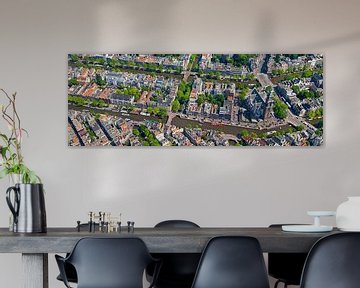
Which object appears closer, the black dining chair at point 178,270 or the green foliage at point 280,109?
the black dining chair at point 178,270

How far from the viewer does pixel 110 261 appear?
3.62 metres

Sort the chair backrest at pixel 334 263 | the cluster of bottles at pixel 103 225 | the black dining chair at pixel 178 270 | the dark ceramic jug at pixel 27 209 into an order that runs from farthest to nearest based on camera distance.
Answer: the black dining chair at pixel 178 270
the cluster of bottles at pixel 103 225
the dark ceramic jug at pixel 27 209
the chair backrest at pixel 334 263

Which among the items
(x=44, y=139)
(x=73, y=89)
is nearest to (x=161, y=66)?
(x=73, y=89)

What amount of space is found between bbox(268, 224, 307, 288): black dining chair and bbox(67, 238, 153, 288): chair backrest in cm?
141

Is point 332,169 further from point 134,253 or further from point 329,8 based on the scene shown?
point 134,253

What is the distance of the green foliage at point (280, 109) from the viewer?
6.00 meters

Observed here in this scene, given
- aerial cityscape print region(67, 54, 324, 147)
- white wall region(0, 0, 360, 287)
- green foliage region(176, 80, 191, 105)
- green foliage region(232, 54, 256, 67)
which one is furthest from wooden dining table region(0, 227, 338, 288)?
green foliage region(232, 54, 256, 67)

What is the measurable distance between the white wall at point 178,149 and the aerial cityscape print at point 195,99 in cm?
7

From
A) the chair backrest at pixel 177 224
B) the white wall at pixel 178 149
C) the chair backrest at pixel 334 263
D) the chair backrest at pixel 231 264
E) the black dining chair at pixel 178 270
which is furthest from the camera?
the white wall at pixel 178 149

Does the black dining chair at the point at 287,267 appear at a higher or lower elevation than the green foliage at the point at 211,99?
lower

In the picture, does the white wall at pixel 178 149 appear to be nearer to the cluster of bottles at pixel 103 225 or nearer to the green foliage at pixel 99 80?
the green foliage at pixel 99 80

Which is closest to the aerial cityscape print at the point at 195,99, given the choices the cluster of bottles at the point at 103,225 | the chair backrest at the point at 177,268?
the chair backrest at the point at 177,268

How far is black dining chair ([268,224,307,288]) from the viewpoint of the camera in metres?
4.73

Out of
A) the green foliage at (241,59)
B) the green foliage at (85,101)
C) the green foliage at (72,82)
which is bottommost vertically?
the green foliage at (85,101)
